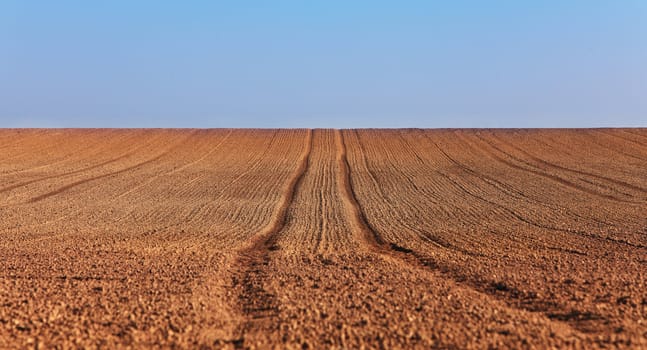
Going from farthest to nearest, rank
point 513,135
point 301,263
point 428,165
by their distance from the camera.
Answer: point 513,135 → point 428,165 → point 301,263

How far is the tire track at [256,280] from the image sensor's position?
293 inches

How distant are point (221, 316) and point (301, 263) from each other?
4.09 meters

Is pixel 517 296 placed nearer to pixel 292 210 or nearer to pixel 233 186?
pixel 292 210

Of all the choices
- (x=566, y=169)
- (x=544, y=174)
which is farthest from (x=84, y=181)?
(x=566, y=169)

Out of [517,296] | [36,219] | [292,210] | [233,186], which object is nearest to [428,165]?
[233,186]

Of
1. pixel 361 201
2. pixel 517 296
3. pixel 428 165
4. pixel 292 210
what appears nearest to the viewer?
pixel 517 296

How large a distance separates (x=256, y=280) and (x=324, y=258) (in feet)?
8.21

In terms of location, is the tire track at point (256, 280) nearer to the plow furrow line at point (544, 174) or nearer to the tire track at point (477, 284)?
the tire track at point (477, 284)

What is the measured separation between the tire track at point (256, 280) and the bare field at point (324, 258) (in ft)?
0.11

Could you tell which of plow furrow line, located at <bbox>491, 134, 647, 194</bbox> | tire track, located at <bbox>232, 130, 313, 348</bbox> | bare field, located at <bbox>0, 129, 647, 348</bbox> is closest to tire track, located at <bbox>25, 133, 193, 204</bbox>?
bare field, located at <bbox>0, 129, 647, 348</bbox>

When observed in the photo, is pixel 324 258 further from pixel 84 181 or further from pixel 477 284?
pixel 84 181

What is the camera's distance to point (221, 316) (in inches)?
301

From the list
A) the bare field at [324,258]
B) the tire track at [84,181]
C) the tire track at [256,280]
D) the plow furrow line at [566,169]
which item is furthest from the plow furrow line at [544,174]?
the tire track at [84,181]

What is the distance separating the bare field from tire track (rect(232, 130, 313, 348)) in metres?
0.03
